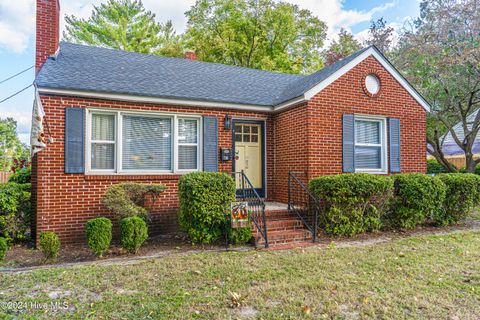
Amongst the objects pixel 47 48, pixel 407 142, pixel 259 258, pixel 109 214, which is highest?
pixel 47 48

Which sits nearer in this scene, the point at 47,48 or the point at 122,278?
the point at 122,278

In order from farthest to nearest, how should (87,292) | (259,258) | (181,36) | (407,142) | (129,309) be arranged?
(181,36) → (407,142) → (259,258) → (87,292) → (129,309)

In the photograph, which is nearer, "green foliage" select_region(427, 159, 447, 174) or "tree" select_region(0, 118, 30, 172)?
"green foliage" select_region(427, 159, 447, 174)

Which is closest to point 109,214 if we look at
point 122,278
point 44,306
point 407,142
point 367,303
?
point 122,278

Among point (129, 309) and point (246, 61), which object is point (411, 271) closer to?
point (129, 309)

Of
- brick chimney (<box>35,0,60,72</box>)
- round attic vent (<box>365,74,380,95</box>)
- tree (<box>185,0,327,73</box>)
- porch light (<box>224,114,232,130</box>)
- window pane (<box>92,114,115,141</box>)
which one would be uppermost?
tree (<box>185,0,327,73</box>)

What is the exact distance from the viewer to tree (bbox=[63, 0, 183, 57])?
80.6 ft

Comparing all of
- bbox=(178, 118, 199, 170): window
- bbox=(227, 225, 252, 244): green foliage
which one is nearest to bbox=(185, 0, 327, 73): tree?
bbox=(178, 118, 199, 170): window

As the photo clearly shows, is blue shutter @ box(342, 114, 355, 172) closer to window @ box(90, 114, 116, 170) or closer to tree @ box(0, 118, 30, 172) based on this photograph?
window @ box(90, 114, 116, 170)

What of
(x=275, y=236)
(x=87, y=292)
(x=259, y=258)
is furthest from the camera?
(x=275, y=236)

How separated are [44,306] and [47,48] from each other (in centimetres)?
642

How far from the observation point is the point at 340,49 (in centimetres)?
2291

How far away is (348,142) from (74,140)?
Result: 628 cm

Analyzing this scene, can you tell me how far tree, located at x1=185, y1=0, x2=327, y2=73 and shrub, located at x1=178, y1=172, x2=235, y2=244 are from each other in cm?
1704
